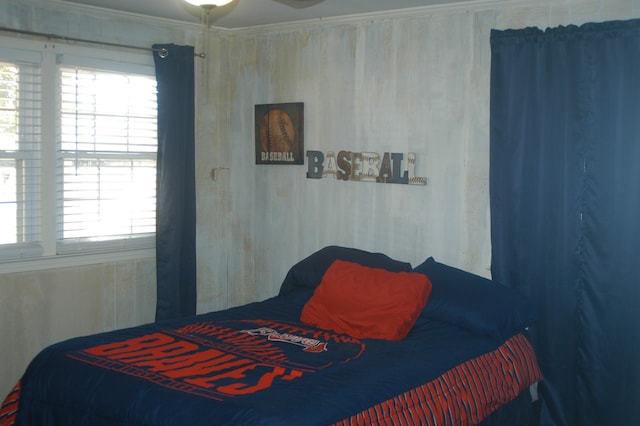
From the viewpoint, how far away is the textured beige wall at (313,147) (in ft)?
12.6

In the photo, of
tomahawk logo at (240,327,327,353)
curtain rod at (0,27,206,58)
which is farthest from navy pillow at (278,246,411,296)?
curtain rod at (0,27,206,58)

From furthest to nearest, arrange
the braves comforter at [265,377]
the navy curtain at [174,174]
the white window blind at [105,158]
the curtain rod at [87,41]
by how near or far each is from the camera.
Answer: the navy curtain at [174,174] → the white window blind at [105,158] → the curtain rod at [87,41] → the braves comforter at [265,377]

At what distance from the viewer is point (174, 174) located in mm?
4477

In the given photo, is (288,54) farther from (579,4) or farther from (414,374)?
(414,374)

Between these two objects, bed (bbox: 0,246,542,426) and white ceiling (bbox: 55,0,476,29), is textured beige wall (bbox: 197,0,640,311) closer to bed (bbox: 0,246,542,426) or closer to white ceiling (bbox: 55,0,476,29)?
white ceiling (bbox: 55,0,476,29)

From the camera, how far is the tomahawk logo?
3082 mm

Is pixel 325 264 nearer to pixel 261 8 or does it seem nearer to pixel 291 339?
pixel 291 339

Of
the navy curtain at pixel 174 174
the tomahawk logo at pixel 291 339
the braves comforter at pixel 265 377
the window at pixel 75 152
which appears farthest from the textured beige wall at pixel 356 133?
the tomahawk logo at pixel 291 339

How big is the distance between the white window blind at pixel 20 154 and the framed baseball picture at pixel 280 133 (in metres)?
1.49

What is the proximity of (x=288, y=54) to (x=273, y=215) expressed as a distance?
1.14 metres

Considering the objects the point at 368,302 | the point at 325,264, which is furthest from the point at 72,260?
the point at 368,302

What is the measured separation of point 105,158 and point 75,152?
0.66ft

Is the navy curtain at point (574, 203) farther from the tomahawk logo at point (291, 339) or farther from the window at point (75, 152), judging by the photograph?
the window at point (75, 152)

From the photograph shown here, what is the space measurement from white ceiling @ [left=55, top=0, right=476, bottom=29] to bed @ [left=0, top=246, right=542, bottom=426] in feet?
4.95
